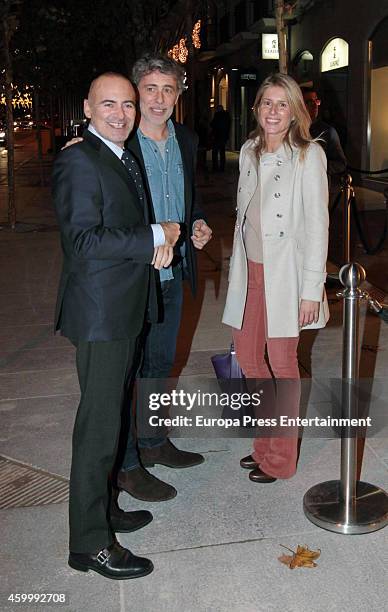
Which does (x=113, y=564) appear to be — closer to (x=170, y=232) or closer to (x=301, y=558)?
(x=301, y=558)

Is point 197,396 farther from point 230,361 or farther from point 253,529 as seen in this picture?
point 253,529

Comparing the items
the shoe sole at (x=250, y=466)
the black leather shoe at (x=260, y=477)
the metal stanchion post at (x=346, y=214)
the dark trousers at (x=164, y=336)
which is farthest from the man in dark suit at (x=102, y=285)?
the metal stanchion post at (x=346, y=214)

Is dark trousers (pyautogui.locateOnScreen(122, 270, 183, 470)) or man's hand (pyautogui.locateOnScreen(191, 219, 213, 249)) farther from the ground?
man's hand (pyautogui.locateOnScreen(191, 219, 213, 249))

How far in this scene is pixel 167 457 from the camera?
437cm

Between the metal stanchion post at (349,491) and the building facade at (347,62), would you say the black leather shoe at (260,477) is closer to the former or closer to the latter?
the metal stanchion post at (349,491)

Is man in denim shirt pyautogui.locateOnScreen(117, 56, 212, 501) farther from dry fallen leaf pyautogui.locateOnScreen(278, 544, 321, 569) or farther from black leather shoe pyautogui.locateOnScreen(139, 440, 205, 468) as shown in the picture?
dry fallen leaf pyautogui.locateOnScreen(278, 544, 321, 569)

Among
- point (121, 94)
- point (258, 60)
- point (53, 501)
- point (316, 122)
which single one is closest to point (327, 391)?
point (53, 501)

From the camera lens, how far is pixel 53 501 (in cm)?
395

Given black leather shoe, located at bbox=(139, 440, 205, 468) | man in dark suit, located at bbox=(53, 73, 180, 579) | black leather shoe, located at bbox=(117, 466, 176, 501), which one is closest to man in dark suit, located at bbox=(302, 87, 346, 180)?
black leather shoe, located at bbox=(139, 440, 205, 468)

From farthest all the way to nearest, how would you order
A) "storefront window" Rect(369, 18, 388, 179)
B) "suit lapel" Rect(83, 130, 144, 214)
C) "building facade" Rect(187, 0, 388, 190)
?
"storefront window" Rect(369, 18, 388, 179) < "building facade" Rect(187, 0, 388, 190) < "suit lapel" Rect(83, 130, 144, 214)

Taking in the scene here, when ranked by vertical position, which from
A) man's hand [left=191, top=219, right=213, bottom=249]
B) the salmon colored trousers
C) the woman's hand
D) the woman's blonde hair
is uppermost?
the woman's blonde hair

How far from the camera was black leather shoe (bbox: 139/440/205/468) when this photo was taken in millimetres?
4348

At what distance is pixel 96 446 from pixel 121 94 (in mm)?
1429

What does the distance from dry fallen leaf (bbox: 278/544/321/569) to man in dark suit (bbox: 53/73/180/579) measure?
589 mm
